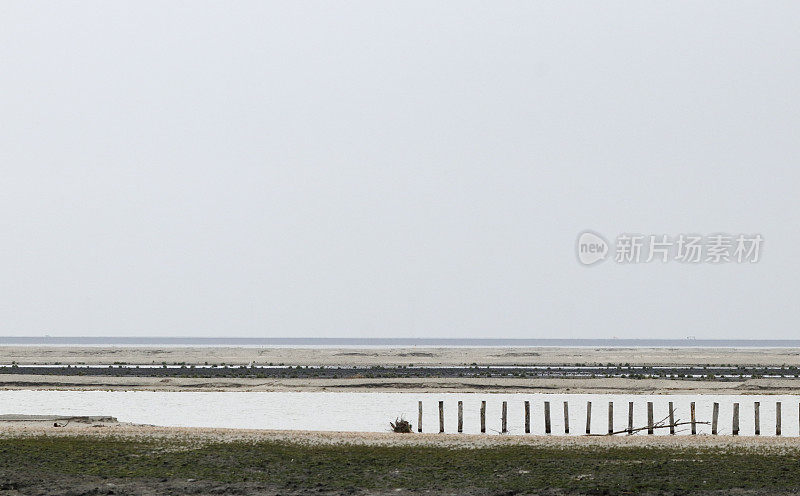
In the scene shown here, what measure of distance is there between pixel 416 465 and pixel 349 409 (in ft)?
74.9

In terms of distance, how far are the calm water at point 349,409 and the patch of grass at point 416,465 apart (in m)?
10.9

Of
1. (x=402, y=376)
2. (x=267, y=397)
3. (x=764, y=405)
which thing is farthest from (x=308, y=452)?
(x=402, y=376)

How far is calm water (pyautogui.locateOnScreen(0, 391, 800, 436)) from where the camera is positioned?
140 feet

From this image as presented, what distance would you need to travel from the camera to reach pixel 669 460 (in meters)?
27.8

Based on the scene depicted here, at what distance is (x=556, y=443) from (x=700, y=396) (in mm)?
29361

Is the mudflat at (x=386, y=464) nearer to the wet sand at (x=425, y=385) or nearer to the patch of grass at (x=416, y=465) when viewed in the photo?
the patch of grass at (x=416, y=465)

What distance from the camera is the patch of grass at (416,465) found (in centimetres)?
2475

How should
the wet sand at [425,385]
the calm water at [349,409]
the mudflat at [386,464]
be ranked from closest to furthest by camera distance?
the mudflat at [386,464], the calm water at [349,409], the wet sand at [425,385]

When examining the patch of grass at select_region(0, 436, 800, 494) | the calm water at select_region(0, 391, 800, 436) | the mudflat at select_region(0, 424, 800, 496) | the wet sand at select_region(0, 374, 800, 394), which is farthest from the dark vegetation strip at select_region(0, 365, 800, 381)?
the patch of grass at select_region(0, 436, 800, 494)

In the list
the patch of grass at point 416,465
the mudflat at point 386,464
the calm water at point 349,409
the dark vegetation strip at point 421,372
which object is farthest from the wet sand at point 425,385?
the patch of grass at point 416,465

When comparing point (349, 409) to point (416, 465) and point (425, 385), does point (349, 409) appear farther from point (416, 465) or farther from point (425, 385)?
point (416, 465)

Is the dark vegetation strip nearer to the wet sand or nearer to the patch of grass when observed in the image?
the wet sand

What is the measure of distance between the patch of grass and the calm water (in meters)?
10.9

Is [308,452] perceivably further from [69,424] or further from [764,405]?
[764,405]
